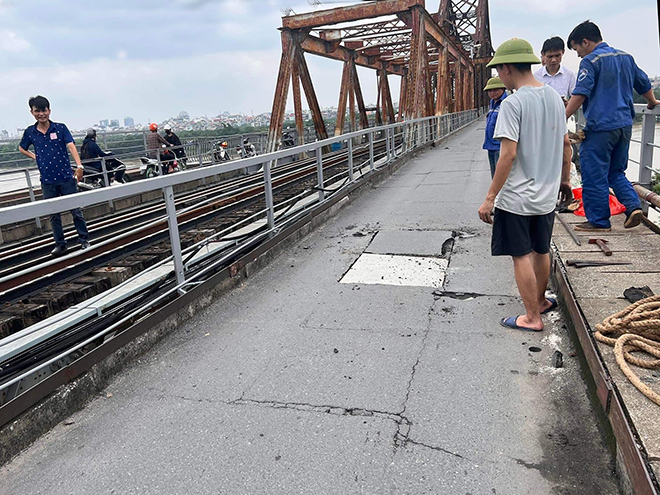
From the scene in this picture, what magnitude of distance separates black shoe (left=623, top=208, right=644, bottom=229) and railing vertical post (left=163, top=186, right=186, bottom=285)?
404cm

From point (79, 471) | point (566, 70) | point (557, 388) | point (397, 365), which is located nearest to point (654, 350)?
point (557, 388)

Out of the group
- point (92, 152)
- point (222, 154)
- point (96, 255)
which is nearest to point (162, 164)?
point (92, 152)

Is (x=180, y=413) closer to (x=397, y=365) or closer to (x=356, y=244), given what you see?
(x=397, y=365)

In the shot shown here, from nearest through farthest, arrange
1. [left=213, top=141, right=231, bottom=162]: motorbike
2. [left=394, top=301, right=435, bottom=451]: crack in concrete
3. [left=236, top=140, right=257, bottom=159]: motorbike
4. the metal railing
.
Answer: [left=394, top=301, right=435, bottom=451]: crack in concrete → the metal railing → [left=213, top=141, right=231, bottom=162]: motorbike → [left=236, top=140, right=257, bottom=159]: motorbike

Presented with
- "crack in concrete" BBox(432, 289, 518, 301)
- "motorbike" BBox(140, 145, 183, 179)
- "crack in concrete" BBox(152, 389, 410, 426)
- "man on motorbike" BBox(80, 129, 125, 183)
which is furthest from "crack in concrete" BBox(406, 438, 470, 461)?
"motorbike" BBox(140, 145, 183, 179)

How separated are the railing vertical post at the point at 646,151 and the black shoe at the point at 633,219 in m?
0.65

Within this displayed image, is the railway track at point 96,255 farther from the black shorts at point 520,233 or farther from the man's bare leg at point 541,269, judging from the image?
the man's bare leg at point 541,269

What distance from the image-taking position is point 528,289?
11.1 feet

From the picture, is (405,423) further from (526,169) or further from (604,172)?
(604,172)

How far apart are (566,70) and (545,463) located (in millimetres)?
5241

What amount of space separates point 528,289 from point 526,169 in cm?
79

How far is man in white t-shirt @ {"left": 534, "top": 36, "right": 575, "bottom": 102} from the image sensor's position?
229 inches

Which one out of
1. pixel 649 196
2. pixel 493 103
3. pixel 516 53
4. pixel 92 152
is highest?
pixel 516 53

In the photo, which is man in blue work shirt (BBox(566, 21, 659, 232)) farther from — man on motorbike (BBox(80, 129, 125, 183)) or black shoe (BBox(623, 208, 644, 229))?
man on motorbike (BBox(80, 129, 125, 183))
